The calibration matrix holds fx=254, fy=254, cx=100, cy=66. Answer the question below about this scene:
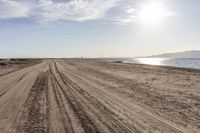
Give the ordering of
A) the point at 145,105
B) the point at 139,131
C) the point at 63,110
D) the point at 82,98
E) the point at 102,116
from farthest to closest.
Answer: the point at 82,98 < the point at 145,105 < the point at 63,110 < the point at 102,116 < the point at 139,131

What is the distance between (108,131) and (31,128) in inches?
85.1

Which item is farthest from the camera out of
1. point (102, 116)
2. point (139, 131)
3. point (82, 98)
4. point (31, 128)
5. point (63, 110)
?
point (82, 98)

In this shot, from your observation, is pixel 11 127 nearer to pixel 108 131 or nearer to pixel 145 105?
pixel 108 131

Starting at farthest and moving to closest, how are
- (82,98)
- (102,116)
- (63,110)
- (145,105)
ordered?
(82,98) < (145,105) < (63,110) < (102,116)

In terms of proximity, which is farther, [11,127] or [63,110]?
[63,110]

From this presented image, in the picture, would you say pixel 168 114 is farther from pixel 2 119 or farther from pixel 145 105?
pixel 2 119

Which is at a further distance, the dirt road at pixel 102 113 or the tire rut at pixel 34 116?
the tire rut at pixel 34 116

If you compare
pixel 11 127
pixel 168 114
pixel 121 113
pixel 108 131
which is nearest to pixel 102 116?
pixel 121 113

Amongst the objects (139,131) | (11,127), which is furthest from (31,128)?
(139,131)

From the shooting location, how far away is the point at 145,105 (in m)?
9.65

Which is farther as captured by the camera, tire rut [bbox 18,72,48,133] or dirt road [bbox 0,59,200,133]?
tire rut [bbox 18,72,48,133]

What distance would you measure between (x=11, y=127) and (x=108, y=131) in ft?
9.08

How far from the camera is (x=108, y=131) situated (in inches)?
252

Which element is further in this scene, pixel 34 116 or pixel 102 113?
pixel 102 113
